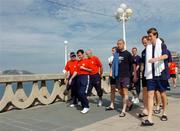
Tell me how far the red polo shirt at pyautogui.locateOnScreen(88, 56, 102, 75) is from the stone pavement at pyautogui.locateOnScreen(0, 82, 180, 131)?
1.04m

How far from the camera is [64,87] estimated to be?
1114 centimetres

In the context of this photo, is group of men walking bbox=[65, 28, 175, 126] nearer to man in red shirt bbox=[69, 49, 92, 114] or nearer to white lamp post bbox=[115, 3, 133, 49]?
man in red shirt bbox=[69, 49, 92, 114]

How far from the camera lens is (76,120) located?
7.68 m

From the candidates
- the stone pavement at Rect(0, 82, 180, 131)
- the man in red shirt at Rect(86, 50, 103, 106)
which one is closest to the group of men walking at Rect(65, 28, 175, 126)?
the man in red shirt at Rect(86, 50, 103, 106)

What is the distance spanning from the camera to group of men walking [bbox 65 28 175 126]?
6699mm

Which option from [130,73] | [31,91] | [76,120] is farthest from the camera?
[31,91]

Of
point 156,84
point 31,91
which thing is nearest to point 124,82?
point 156,84

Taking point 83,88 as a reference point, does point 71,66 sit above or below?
above

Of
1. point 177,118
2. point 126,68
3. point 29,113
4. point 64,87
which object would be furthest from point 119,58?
point 64,87

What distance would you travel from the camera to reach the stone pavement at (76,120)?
664 cm

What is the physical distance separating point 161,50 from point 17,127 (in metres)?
3.26

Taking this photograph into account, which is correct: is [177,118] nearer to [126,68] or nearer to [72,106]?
[126,68]

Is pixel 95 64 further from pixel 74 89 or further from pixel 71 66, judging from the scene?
pixel 74 89

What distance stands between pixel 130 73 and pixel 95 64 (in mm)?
1727
